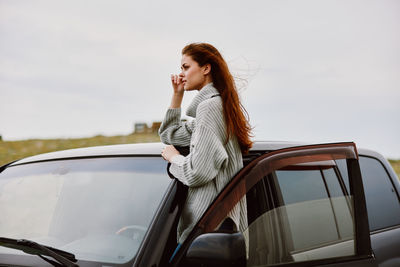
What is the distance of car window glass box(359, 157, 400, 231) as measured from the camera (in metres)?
3.63

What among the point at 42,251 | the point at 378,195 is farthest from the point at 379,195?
the point at 42,251

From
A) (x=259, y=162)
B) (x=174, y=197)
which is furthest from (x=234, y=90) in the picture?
(x=174, y=197)

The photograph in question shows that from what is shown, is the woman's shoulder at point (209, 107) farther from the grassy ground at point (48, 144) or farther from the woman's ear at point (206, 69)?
the grassy ground at point (48, 144)

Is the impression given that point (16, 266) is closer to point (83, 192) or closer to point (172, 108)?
point (83, 192)

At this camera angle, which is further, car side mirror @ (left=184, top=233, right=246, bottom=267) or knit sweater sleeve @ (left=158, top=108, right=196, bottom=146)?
knit sweater sleeve @ (left=158, top=108, right=196, bottom=146)

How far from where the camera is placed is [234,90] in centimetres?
275

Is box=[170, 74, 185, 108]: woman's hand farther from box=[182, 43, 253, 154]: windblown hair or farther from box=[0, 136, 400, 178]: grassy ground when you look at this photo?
box=[0, 136, 400, 178]: grassy ground

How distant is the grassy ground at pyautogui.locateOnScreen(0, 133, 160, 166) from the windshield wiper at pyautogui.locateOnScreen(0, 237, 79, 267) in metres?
12.8

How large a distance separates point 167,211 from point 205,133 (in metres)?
0.41

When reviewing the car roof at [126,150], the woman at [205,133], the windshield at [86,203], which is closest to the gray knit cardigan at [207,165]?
the woman at [205,133]

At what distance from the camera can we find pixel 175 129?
9.39 ft

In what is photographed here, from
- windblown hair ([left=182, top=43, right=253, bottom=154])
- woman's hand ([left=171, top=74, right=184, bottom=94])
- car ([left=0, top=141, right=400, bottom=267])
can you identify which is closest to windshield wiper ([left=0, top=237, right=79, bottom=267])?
car ([left=0, top=141, right=400, bottom=267])

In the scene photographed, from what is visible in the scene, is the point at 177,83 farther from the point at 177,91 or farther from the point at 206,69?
the point at 206,69

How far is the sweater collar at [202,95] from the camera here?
8.86 ft
